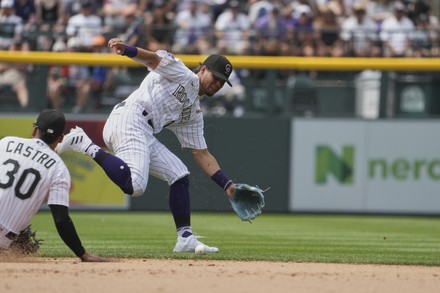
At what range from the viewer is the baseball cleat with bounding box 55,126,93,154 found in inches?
305

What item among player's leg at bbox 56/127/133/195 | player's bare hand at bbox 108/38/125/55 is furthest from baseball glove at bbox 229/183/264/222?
player's bare hand at bbox 108/38/125/55

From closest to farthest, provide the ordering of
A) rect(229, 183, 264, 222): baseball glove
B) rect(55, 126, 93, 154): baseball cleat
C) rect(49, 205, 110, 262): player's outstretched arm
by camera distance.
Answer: rect(49, 205, 110, 262): player's outstretched arm, rect(55, 126, 93, 154): baseball cleat, rect(229, 183, 264, 222): baseball glove

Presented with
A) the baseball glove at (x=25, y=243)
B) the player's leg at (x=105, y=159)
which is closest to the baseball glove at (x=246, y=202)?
the player's leg at (x=105, y=159)

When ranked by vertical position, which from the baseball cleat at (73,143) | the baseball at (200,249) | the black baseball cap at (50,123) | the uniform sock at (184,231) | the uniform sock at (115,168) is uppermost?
the black baseball cap at (50,123)

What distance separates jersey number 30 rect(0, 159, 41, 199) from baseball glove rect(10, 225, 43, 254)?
48 centimetres

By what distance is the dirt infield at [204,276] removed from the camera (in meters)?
6.34

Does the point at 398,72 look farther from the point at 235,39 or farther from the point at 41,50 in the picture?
the point at 41,50

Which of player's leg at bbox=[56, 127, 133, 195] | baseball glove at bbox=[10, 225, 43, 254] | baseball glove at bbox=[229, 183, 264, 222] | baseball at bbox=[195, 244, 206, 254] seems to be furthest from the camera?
baseball glove at bbox=[229, 183, 264, 222]

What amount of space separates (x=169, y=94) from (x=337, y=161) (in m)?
7.43

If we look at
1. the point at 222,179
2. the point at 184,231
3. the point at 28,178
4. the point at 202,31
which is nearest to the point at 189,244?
the point at 184,231

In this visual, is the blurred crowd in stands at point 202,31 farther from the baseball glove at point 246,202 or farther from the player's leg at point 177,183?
the player's leg at point 177,183

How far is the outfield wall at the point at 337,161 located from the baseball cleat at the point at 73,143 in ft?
24.6

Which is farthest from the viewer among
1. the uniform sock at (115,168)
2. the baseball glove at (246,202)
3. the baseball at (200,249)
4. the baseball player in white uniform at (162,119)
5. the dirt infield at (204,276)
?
the baseball glove at (246,202)

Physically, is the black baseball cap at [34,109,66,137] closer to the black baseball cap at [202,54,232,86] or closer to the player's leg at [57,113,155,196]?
the player's leg at [57,113,155,196]
